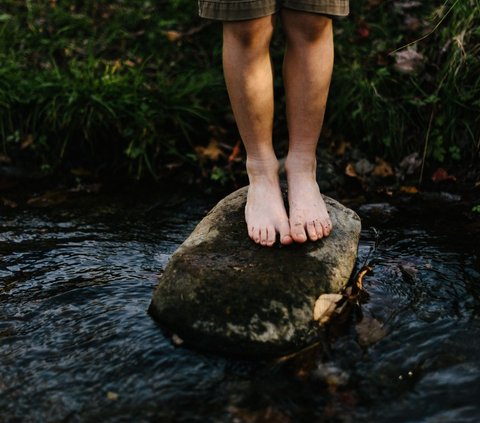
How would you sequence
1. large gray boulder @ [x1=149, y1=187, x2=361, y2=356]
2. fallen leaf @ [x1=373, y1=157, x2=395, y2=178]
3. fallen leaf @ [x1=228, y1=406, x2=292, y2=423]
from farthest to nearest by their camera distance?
fallen leaf @ [x1=373, y1=157, x2=395, y2=178] < large gray boulder @ [x1=149, y1=187, x2=361, y2=356] < fallen leaf @ [x1=228, y1=406, x2=292, y2=423]

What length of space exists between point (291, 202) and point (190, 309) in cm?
67

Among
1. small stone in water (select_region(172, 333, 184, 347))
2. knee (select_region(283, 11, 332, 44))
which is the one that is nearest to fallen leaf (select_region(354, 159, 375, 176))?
knee (select_region(283, 11, 332, 44))

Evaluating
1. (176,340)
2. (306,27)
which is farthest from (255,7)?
(176,340)

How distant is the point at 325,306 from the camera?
205 centimetres

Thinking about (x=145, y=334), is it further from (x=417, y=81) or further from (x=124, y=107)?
(x=417, y=81)

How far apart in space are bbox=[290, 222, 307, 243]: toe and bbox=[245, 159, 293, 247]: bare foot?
0.02 meters

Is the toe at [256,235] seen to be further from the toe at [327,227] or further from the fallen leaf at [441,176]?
the fallen leaf at [441,176]

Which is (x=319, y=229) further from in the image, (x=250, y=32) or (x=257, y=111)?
(x=250, y=32)

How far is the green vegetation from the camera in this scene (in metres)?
3.53

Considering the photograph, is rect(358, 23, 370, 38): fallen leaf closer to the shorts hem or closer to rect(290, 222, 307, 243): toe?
the shorts hem

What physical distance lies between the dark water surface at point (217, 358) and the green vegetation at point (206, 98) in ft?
3.49

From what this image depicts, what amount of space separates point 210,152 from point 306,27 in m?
1.69

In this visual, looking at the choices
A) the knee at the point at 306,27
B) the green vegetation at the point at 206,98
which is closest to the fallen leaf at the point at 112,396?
the knee at the point at 306,27

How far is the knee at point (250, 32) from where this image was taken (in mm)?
2127
